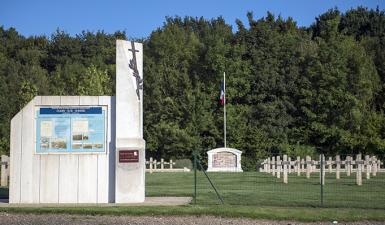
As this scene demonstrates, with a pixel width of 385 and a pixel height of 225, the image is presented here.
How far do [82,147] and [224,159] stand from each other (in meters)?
30.8

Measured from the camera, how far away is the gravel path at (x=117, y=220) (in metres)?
14.6

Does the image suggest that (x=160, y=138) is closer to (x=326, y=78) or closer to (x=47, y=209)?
(x=326, y=78)

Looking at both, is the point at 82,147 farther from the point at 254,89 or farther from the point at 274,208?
the point at 254,89

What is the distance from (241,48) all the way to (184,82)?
266 inches

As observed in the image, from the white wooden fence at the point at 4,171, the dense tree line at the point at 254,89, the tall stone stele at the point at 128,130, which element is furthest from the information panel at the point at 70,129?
the dense tree line at the point at 254,89

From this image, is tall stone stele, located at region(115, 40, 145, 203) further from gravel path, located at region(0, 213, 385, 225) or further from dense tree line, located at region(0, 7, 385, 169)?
dense tree line, located at region(0, 7, 385, 169)

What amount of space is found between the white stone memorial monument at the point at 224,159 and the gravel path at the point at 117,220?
32.2m

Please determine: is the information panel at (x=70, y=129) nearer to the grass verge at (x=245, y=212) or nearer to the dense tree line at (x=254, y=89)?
the grass verge at (x=245, y=212)

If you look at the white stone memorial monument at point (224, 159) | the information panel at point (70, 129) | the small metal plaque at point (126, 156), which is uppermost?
the information panel at point (70, 129)

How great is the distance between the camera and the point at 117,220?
15.1 m

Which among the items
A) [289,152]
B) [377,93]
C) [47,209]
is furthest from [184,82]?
[47,209]

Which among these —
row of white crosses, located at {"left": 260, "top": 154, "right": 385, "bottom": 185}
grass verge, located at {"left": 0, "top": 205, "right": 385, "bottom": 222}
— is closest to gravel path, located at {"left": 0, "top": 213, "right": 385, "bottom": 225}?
grass verge, located at {"left": 0, "top": 205, "right": 385, "bottom": 222}

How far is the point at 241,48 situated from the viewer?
64.1 metres

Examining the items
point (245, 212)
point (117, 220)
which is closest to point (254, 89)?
point (245, 212)
